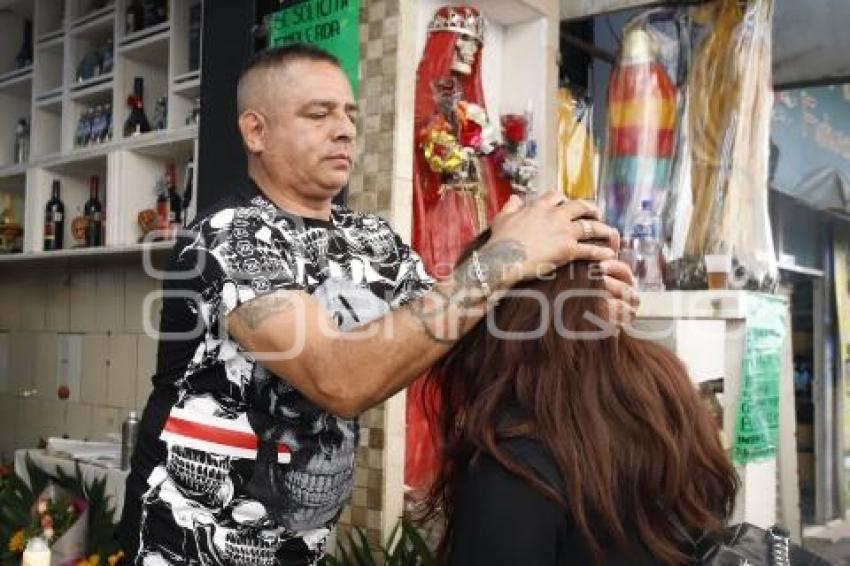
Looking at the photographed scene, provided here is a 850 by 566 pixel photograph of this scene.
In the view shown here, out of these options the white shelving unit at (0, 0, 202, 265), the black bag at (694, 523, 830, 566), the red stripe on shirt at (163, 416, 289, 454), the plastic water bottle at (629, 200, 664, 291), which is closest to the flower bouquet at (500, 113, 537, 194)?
the plastic water bottle at (629, 200, 664, 291)

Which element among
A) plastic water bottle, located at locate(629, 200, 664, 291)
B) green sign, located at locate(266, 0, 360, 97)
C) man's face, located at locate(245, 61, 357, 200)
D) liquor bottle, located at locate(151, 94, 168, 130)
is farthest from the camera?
liquor bottle, located at locate(151, 94, 168, 130)

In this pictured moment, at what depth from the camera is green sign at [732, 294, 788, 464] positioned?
8.72 ft

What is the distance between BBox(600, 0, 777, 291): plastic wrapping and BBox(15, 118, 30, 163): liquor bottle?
10.6 ft

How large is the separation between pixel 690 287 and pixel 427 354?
1.89m

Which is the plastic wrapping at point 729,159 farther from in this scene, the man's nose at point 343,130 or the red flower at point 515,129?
the man's nose at point 343,130

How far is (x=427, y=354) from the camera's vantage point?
113 cm

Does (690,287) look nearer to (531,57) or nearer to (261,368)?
(531,57)

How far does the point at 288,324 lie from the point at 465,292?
254 millimetres

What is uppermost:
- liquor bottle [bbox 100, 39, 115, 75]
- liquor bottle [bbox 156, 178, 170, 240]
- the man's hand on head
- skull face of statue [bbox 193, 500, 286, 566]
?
liquor bottle [bbox 100, 39, 115, 75]

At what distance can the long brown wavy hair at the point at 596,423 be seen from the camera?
99 cm

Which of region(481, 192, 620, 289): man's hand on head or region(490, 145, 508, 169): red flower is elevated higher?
region(490, 145, 508, 169): red flower

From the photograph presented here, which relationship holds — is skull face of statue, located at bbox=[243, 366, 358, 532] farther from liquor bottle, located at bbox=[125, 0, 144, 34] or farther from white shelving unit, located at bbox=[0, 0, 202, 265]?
liquor bottle, located at bbox=[125, 0, 144, 34]

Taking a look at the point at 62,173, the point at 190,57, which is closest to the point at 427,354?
the point at 190,57

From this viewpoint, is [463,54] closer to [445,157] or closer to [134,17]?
[445,157]
